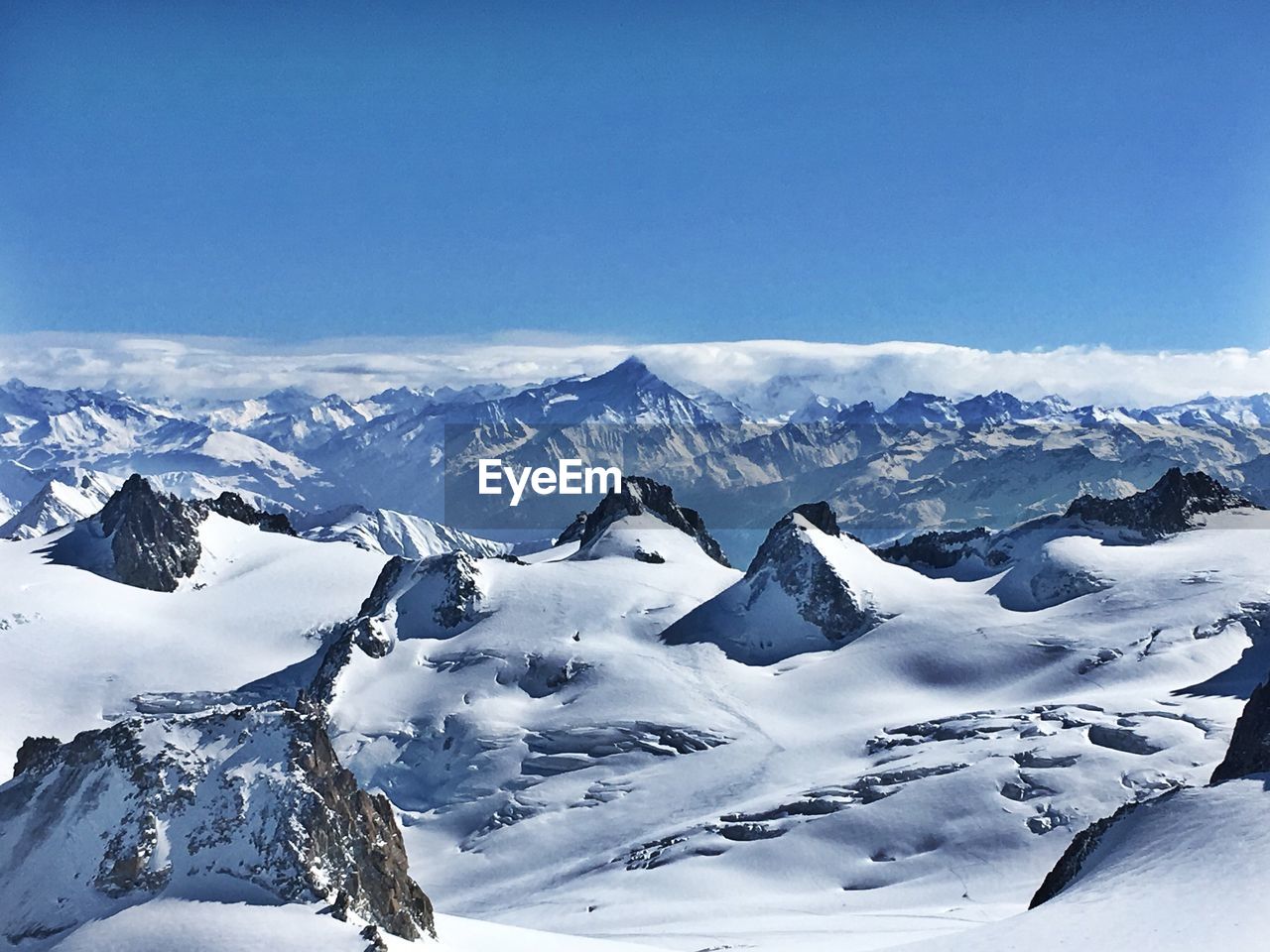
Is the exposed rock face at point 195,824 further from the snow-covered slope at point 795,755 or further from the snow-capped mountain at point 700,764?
the snow-covered slope at point 795,755

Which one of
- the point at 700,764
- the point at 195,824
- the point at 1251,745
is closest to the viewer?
the point at 195,824

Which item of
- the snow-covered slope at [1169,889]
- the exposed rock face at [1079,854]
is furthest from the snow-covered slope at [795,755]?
the snow-covered slope at [1169,889]

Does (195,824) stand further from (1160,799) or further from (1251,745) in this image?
(1251,745)

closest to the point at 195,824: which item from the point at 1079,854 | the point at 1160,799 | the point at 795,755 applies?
the point at 1079,854

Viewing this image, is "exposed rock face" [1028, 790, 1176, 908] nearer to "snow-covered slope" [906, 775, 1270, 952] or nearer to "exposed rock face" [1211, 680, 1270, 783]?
"snow-covered slope" [906, 775, 1270, 952]

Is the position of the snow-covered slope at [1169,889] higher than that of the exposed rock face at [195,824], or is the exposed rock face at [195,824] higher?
the exposed rock face at [195,824]
